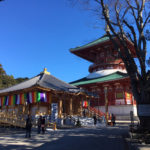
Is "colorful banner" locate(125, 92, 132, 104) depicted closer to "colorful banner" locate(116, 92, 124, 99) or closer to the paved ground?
"colorful banner" locate(116, 92, 124, 99)

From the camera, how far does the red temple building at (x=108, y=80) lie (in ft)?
86.7

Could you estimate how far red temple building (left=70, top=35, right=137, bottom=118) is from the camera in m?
26.4

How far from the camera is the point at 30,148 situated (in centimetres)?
754

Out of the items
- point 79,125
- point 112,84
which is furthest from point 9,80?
point 79,125

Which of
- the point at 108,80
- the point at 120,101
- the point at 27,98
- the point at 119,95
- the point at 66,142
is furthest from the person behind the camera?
the point at 119,95

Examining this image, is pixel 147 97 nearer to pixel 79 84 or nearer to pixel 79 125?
pixel 79 125

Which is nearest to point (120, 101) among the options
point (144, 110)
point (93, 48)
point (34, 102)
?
point (93, 48)

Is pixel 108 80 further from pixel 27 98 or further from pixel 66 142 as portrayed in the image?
pixel 66 142

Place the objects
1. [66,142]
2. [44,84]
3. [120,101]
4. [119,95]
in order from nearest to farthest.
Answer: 1. [66,142]
2. [44,84]
3. [120,101]
4. [119,95]

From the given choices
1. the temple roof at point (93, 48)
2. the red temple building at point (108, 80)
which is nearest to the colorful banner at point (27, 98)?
the red temple building at point (108, 80)

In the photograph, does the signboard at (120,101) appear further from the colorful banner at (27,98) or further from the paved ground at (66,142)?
the paved ground at (66,142)

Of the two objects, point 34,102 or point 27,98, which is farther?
point 27,98

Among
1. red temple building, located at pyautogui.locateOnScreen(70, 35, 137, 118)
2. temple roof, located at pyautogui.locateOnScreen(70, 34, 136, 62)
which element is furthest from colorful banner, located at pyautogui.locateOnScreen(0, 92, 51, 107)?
temple roof, located at pyautogui.locateOnScreen(70, 34, 136, 62)

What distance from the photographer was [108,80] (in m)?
27.4
